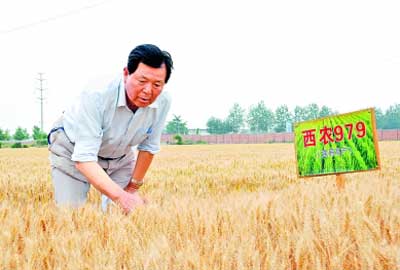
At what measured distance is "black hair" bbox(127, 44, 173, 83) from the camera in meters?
2.18

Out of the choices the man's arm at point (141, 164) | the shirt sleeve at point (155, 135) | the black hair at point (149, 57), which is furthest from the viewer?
the man's arm at point (141, 164)

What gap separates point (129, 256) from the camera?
4.97 feet

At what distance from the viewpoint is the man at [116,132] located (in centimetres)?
224

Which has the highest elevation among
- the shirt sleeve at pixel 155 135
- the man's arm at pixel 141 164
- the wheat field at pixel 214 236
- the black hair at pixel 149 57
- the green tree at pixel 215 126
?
the green tree at pixel 215 126

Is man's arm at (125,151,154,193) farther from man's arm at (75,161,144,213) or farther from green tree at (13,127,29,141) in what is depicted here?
green tree at (13,127,29,141)

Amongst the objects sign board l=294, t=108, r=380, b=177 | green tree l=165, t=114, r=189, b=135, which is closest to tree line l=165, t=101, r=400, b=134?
green tree l=165, t=114, r=189, b=135

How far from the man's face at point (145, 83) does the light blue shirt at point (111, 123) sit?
20 centimetres

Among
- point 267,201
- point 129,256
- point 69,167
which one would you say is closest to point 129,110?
point 69,167

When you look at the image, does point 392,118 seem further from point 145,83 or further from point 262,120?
point 145,83

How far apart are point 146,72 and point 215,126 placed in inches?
2453

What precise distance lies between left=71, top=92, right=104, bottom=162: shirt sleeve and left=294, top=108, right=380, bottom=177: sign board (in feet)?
4.65

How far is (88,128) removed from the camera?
2432 mm

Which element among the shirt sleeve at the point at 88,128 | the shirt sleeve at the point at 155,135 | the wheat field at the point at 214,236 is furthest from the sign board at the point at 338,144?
the shirt sleeve at the point at 88,128

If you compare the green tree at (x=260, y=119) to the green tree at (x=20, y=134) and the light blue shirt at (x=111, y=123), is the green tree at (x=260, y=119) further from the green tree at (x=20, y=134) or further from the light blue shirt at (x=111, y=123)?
the light blue shirt at (x=111, y=123)
